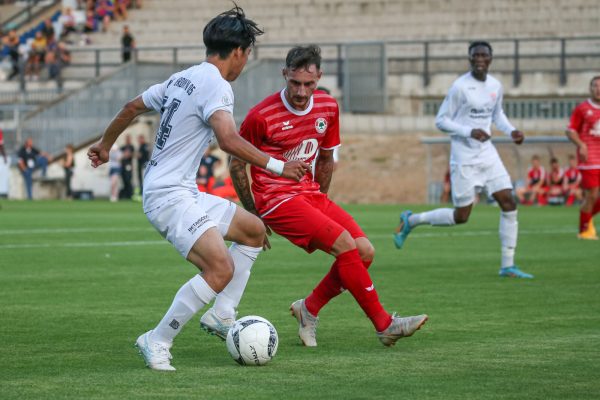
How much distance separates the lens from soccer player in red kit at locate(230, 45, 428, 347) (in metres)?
8.73

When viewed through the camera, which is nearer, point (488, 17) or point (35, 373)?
point (35, 373)

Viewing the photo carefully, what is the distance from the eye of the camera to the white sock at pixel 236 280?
28.4 ft

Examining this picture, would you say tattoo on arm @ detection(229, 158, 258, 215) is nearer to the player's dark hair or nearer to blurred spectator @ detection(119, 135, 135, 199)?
the player's dark hair

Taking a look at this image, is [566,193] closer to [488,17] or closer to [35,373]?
[488,17]

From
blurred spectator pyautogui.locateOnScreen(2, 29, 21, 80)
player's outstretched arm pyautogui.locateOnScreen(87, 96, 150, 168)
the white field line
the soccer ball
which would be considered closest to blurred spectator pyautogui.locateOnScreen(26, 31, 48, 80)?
blurred spectator pyautogui.locateOnScreen(2, 29, 21, 80)

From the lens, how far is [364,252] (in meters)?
9.00

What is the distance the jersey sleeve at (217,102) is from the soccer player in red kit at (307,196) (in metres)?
1.20

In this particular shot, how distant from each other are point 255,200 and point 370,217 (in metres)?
18.5

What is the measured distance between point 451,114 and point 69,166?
26.2 meters

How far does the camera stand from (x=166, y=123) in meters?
7.89

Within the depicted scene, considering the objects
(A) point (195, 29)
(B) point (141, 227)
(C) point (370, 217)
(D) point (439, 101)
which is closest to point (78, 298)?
(B) point (141, 227)

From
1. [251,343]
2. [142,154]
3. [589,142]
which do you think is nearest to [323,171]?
[251,343]

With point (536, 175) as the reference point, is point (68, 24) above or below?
above

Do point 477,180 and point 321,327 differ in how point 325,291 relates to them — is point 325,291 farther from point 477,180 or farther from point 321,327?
point 477,180
